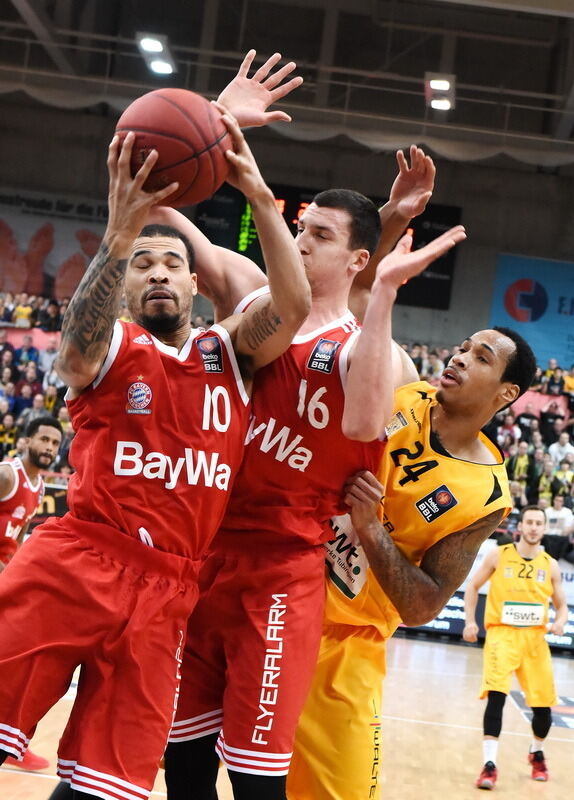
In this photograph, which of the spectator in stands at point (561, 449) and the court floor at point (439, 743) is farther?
the spectator in stands at point (561, 449)

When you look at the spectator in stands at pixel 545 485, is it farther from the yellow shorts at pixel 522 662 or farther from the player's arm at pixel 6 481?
the player's arm at pixel 6 481

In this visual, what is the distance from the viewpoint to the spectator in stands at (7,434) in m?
17.5

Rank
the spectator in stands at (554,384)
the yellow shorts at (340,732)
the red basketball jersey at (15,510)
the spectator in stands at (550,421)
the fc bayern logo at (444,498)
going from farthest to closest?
1. the spectator in stands at (554,384)
2. the spectator in stands at (550,421)
3. the red basketball jersey at (15,510)
4. the fc bayern logo at (444,498)
5. the yellow shorts at (340,732)

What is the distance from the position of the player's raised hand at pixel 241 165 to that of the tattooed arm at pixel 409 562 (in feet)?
3.61

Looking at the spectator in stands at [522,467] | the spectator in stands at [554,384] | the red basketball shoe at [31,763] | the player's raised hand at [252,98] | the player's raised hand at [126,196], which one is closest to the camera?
the player's raised hand at [126,196]

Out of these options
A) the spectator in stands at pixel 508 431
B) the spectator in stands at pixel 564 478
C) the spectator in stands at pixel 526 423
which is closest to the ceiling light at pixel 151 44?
the spectator in stands at pixel 508 431

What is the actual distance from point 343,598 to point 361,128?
16942mm

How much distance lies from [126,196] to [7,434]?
1562 cm

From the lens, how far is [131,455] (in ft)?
9.66

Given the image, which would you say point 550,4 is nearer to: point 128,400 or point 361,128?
point 361,128

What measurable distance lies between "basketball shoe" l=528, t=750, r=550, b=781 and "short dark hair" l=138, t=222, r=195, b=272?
18.9 feet

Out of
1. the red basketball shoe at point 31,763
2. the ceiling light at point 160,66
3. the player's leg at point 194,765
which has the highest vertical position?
the ceiling light at point 160,66

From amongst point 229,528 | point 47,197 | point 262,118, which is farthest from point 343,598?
point 47,197

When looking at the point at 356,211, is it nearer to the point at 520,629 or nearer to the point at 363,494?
the point at 363,494
